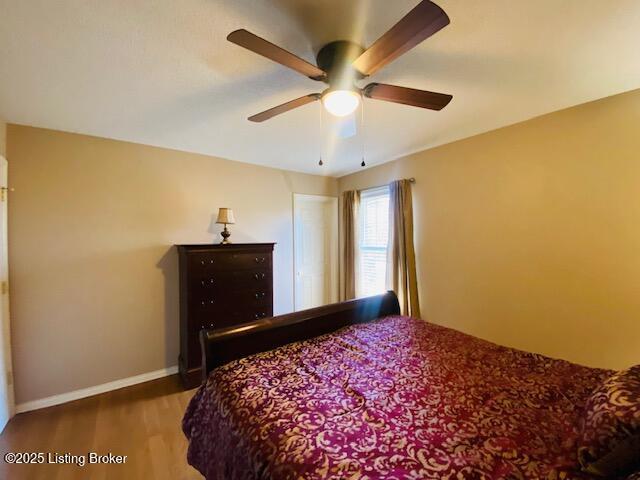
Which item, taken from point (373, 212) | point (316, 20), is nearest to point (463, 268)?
point (373, 212)

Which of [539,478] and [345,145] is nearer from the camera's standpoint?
[539,478]

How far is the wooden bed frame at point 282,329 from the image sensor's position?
1.60 metres

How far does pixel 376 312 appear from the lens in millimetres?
2457

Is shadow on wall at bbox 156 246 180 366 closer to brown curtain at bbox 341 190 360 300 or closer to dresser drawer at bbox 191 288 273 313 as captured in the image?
dresser drawer at bbox 191 288 273 313

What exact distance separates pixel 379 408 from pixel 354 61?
1.58 meters

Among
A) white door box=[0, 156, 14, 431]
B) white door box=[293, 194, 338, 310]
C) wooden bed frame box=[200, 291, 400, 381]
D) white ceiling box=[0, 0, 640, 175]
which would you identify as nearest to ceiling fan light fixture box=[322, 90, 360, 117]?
white ceiling box=[0, 0, 640, 175]

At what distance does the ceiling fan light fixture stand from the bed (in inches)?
55.1

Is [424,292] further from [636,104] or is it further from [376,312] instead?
[636,104]

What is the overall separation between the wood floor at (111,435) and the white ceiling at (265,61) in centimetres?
244

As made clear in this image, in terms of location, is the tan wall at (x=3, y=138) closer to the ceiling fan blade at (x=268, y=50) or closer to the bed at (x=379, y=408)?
the bed at (x=379, y=408)

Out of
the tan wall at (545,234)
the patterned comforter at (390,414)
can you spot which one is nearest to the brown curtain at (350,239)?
the tan wall at (545,234)

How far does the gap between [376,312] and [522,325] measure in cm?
130

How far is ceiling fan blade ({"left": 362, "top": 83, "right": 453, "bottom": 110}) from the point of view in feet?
4.63

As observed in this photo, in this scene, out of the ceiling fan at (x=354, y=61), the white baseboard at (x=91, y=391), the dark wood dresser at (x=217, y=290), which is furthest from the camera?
the dark wood dresser at (x=217, y=290)
